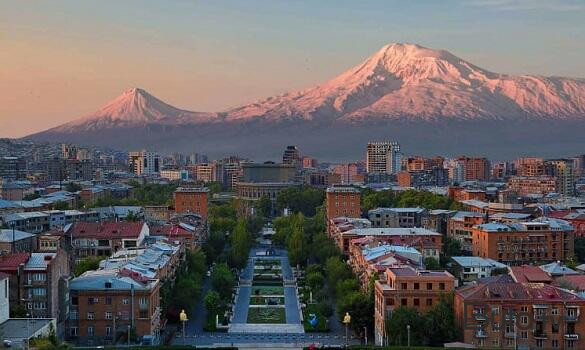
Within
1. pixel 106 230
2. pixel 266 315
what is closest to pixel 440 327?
pixel 266 315

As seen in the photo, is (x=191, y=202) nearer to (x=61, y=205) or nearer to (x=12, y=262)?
(x=61, y=205)

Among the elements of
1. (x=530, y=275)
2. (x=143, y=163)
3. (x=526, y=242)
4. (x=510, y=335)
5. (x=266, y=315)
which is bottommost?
(x=266, y=315)

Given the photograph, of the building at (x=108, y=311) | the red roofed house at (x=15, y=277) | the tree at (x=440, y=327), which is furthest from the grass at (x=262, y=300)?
the red roofed house at (x=15, y=277)

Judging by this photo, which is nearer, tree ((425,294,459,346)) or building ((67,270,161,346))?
tree ((425,294,459,346))

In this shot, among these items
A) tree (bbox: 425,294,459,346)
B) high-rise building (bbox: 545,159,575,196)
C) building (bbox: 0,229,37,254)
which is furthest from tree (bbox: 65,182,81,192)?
tree (bbox: 425,294,459,346)

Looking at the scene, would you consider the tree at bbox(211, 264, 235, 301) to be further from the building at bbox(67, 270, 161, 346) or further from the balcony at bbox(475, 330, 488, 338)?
the balcony at bbox(475, 330, 488, 338)

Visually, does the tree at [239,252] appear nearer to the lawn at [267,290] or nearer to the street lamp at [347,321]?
the lawn at [267,290]
